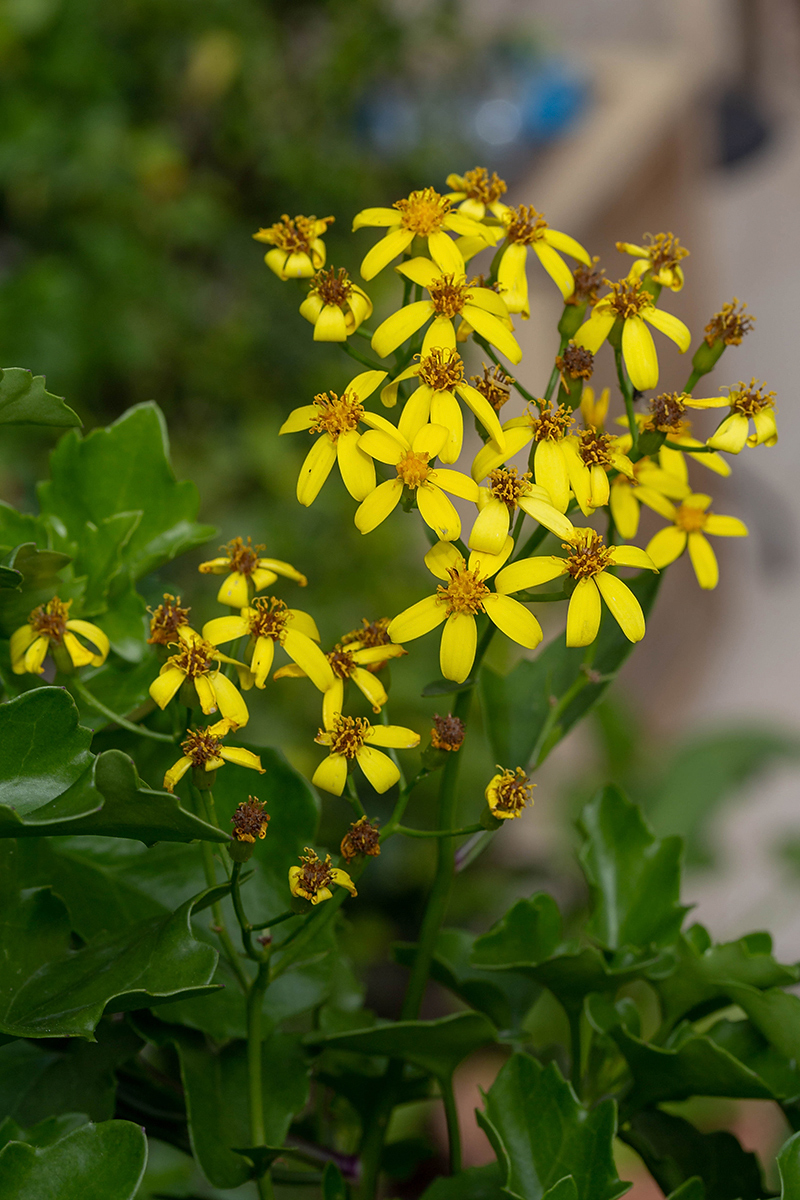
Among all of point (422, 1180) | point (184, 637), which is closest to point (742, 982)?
point (184, 637)

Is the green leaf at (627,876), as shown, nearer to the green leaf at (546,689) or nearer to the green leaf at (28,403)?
the green leaf at (546,689)

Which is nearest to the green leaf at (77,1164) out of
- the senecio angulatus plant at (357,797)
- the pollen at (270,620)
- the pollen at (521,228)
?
the senecio angulatus plant at (357,797)

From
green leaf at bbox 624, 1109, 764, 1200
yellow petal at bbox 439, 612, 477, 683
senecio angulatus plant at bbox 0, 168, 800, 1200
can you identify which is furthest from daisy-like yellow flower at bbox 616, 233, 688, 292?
green leaf at bbox 624, 1109, 764, 1200

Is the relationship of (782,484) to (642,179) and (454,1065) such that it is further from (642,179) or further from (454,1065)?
(454,1065)

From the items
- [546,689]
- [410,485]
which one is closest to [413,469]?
[410,485]

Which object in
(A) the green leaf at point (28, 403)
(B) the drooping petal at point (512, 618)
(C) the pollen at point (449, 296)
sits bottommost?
(B) the drooping petal at point (512, 618)

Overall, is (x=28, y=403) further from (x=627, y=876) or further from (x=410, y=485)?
(x=627, y=876)

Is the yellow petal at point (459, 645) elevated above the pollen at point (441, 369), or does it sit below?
below
